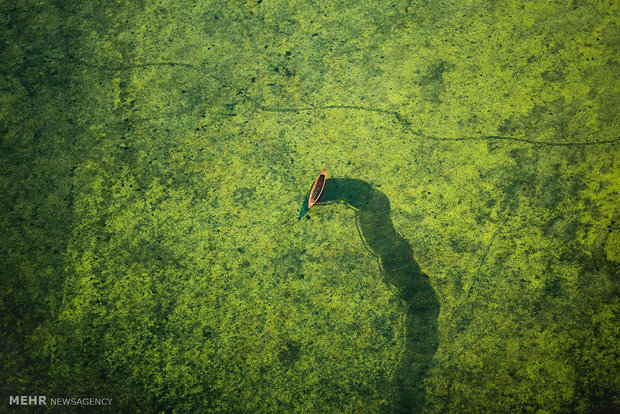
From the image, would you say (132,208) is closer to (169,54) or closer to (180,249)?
(180,249)

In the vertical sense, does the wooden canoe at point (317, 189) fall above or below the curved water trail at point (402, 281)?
above

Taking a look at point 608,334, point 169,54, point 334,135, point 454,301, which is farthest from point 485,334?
point 169,54

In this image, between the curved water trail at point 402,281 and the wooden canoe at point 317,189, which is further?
the wooden canoe at point 317,189

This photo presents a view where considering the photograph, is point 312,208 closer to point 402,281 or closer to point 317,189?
point 317,189

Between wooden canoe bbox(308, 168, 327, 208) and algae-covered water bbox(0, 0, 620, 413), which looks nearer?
algae-covered water bbox(0, 0, 620, 413)

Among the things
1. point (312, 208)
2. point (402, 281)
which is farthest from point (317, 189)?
point (402, 281)
